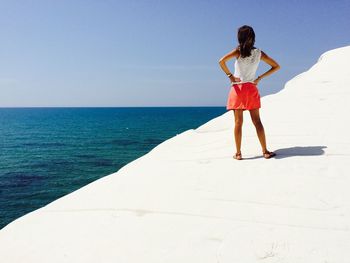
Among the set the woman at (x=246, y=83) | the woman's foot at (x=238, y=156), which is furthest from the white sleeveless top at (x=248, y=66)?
the woman's foot at (x=238, y=156)

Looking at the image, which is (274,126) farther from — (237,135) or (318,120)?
(237,135)

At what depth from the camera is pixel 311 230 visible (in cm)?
266

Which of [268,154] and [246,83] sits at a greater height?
[246,83]

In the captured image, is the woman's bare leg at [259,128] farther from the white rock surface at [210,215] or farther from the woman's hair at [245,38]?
the woman's hair at [245,38]

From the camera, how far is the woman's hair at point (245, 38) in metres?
4.23

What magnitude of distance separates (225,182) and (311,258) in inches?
65.8

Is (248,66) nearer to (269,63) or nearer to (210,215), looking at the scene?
(269,63)

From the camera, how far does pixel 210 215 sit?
3092mm

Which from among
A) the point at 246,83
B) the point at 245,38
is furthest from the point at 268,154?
the point at 245,38

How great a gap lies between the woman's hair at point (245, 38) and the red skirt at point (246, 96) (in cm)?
55

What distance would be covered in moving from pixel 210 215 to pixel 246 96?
220 cm

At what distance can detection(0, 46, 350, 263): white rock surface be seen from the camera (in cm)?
252

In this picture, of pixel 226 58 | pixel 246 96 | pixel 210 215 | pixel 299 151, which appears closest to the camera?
pixel 210 215

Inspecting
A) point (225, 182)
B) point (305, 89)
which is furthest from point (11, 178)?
point (225, 182)
